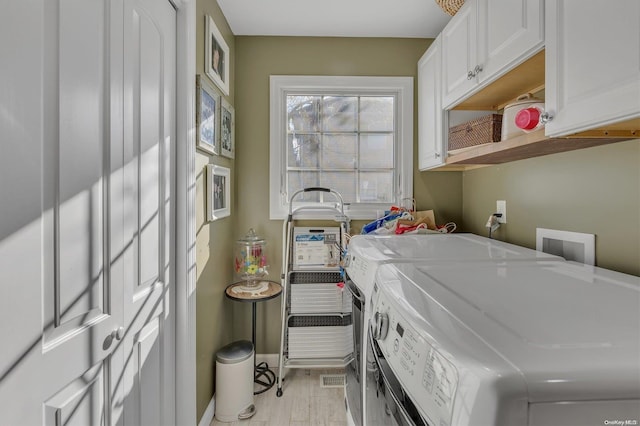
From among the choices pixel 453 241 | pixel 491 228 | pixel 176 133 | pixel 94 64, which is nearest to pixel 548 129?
pixel 453 241

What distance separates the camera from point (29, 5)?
69 cm

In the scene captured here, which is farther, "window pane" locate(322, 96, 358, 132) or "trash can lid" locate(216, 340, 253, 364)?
"window pane" locate(322, 96, 358, 132)

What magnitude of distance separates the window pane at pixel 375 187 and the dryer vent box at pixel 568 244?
111cm

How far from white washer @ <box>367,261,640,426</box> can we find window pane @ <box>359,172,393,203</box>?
157 centimetres

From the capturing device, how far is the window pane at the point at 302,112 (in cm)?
243

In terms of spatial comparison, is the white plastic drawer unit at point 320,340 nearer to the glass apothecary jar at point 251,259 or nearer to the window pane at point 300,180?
the glass apothecary jar at point 251,259

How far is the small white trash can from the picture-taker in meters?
1.83

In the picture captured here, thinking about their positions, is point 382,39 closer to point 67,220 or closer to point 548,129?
point 548,129

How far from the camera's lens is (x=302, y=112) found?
2.43m

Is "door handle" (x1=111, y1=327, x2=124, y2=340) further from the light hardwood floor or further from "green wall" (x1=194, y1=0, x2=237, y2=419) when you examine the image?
the light hardwood floor

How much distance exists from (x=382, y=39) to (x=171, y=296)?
7.42ft

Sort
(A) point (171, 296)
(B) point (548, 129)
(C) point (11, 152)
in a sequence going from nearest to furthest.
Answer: (C) point (11, 152) < (B) point (548, 129) < (A) point (171, 296)

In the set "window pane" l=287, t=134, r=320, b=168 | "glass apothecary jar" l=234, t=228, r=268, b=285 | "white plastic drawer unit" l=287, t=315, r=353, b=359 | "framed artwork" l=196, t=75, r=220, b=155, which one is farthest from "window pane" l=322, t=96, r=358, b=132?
"white plastic drawer unit" l=287, t=315, r=353, b=359

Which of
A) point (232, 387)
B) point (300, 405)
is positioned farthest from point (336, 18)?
point (300, 405)
